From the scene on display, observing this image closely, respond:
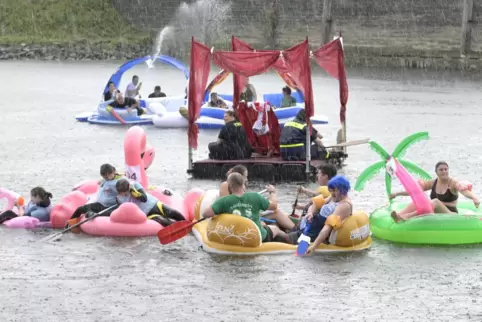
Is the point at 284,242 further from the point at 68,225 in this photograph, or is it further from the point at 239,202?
the point at 68,225

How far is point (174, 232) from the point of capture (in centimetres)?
1419

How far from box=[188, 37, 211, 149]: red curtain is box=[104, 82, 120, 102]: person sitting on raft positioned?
31.2ft

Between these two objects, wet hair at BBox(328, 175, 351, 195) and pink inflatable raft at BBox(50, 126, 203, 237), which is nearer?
wet hair at BBox(328, 175, 351, 195)

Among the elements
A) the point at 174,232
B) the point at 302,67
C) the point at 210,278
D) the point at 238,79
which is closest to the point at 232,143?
the point at 302,67

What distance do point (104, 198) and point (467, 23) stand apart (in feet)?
111

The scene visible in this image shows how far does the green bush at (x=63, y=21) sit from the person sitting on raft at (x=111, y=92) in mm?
37803

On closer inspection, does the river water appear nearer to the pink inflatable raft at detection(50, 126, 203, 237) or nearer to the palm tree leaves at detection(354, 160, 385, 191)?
the pink inflatable raft at detection(50, 126, 203, 237)

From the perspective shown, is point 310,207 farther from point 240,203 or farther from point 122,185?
point 122,185

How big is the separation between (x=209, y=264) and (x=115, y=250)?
1.52 m

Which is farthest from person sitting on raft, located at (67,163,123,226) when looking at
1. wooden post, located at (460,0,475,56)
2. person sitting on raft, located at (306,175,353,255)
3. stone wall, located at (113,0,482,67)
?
stone wall, located at (113,0,482,67)

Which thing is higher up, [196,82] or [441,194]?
[196,82]

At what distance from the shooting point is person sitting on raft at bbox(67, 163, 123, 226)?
15320 mm

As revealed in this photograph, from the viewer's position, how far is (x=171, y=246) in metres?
14.5

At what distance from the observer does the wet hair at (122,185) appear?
49.6ft
